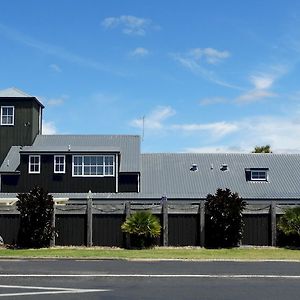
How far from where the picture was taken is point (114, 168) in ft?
142

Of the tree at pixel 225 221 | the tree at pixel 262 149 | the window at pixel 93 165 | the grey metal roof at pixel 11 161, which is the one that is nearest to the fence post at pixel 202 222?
the tree at pixel 225 221

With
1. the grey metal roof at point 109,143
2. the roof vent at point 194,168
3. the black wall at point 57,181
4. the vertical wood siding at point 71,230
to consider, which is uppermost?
the grey metal roof at point 109,143

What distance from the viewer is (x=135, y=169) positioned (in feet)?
147

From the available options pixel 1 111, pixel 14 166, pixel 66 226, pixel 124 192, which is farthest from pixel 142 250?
pixel 1 111

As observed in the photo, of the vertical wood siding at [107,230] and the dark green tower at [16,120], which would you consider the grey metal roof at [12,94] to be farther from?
the vertical wood siding at [107,230]

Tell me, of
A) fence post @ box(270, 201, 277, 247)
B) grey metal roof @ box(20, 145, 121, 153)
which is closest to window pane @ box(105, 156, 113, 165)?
grey metal roof @ box(20, 145, 121, 153)

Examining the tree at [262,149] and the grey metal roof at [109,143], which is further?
the tree at [262,149]

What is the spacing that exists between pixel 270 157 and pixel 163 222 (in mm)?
28443

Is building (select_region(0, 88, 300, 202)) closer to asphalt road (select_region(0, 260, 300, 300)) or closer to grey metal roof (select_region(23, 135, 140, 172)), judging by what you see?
grey metal roof (select_region(23, 135, 140, 172))

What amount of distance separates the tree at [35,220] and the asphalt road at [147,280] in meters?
4.73

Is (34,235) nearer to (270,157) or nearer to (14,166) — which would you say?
(14,166)

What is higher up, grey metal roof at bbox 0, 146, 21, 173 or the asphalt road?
grey metal roof at bbox 0, 146, 21, 173

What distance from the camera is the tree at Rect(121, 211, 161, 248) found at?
22953 mm

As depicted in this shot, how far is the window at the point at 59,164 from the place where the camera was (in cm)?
→ 4303
